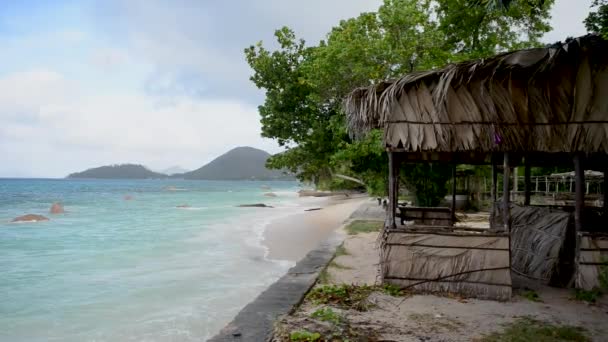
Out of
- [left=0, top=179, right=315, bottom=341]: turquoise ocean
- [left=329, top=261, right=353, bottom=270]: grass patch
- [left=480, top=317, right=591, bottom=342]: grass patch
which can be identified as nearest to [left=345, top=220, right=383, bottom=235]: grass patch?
[left=0, top=179, right=315, bottom=341]: turquoise ocean

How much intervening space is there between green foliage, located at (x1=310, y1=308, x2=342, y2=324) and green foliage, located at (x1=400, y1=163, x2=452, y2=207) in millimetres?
11792

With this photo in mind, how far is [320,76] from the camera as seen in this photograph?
14.5 meters

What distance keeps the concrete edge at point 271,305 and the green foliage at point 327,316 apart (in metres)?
0.37

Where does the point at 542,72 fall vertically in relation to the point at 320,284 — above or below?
above

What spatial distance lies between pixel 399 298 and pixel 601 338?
2.12 m

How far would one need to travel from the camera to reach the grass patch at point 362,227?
40.8 ft

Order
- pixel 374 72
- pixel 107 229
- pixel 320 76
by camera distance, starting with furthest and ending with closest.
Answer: pixel 107 229, pixel 320 76, pixel 374 72

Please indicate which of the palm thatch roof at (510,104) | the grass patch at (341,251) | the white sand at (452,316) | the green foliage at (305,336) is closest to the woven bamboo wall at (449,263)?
the white sand at (452,316)

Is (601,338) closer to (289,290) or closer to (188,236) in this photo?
(289,290)

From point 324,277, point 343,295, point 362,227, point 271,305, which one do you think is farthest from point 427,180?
point 271,305

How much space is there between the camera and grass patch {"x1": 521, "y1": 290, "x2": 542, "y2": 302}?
5.65 m

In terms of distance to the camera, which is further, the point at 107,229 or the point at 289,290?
the point at 107,229

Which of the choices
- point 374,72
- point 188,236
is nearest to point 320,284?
point 374,72

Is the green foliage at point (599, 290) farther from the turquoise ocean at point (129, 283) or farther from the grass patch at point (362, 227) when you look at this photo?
the grass patch at point (362, 227)
